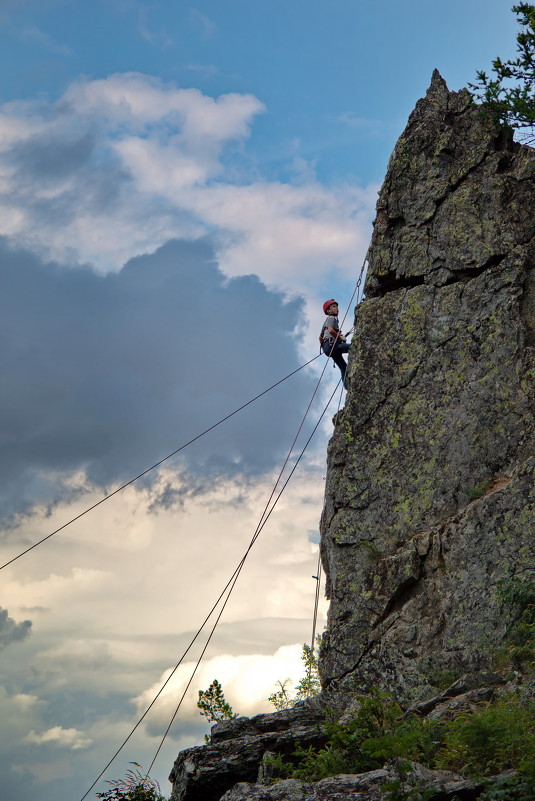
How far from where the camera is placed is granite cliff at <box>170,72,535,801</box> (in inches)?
591

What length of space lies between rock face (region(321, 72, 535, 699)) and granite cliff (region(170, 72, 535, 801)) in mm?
29

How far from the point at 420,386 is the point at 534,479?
3.40 meters

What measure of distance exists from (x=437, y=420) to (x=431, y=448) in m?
0.62

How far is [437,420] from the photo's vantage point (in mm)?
17453

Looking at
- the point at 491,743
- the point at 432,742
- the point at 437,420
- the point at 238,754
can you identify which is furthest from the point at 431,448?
the point at 491,743

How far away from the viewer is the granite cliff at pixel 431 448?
15.0m

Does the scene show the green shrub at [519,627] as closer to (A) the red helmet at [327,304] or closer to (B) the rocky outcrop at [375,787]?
(B) the rocky outcrop at [375,787]

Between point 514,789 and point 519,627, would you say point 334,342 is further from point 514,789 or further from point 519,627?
point 514,789

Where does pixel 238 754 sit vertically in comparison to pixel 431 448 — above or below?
below

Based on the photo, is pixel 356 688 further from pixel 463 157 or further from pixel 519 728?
pixel 463 157

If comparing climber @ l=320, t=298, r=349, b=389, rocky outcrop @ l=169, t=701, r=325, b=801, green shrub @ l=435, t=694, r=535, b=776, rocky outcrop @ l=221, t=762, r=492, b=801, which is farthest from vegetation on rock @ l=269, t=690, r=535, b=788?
climber @ l=320, t=298, r=349, b=389

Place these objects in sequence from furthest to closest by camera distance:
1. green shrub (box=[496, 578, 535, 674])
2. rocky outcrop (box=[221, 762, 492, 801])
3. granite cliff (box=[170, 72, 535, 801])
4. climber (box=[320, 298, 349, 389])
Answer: climber (box=[320, 298, 349, 389])
granite cliff (box=[170, 72, 535, 801])
green shrub (box=[496, 578, 535, 674])
rocky outcrop (box=[221, 762, 492, 801])

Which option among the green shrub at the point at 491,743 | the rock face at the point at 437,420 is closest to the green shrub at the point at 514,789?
the green shrub at the point at 491,743

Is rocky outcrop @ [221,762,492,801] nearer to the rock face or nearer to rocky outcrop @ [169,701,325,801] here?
rocky outcrop @ [169,701,325,801]
